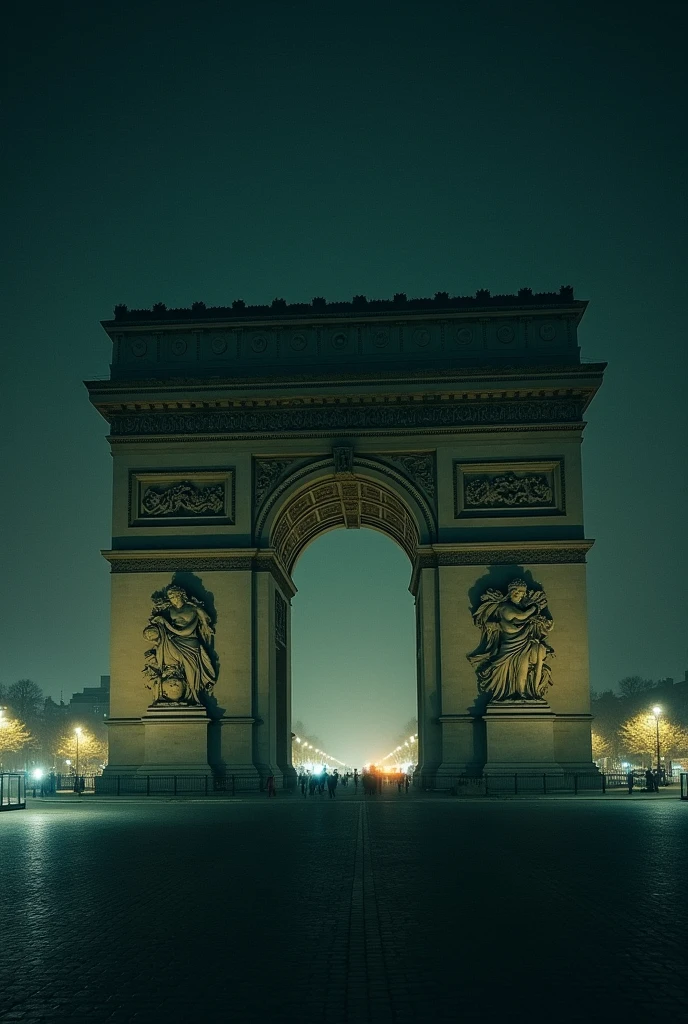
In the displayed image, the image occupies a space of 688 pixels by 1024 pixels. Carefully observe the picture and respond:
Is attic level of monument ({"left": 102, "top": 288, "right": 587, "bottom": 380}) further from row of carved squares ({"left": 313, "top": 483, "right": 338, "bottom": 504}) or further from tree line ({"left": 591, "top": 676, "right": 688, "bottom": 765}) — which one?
tree line ({"left": 591, "top": 676, "right": 688, "bottom": 765})

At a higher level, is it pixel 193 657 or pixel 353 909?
pixel 193 657

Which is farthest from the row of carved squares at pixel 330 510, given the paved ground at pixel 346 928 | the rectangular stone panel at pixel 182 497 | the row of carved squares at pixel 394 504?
the paved ground at pixel 346 928

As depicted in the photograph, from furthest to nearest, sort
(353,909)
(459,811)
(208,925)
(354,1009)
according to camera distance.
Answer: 1. (459,811)
2. (353,909)
3. (208,925)
4. (354,1009)

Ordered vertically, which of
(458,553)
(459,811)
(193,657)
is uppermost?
(458,553)

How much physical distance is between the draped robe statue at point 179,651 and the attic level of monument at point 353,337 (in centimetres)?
820

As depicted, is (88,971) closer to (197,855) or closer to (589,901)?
(589,901)

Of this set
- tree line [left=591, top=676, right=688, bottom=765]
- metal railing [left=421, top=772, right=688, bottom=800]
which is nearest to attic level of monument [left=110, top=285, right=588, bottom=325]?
metal railing [left=421, top=772, right=688, bottom=800]

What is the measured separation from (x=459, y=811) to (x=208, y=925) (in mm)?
20354

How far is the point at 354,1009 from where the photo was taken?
7.89 m

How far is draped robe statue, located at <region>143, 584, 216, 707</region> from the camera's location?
1639 inches

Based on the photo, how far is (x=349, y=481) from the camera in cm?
4444

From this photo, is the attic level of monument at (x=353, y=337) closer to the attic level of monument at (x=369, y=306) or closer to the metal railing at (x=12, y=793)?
the attic level of monument at (x=369, y=306)

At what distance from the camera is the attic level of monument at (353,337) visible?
42.9 m

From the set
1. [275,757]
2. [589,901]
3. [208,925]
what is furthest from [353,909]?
[275,757]
